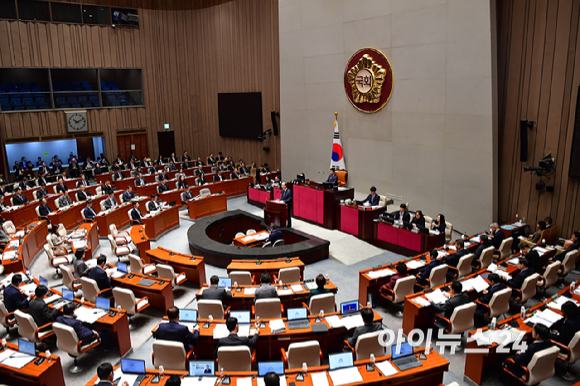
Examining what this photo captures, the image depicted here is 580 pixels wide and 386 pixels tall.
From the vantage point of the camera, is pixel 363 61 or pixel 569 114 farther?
pixel 363 61

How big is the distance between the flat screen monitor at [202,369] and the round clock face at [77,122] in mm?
18533

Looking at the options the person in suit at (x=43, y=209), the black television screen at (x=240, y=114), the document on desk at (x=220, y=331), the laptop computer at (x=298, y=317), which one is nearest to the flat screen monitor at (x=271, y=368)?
the document on desk at (x=220, y=331)

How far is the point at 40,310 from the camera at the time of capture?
677 cm

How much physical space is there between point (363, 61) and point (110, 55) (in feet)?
44.9

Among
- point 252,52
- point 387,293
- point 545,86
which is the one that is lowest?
point 387,293

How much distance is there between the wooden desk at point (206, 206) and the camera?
14805 millimetres

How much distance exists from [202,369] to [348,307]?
2.52 metres

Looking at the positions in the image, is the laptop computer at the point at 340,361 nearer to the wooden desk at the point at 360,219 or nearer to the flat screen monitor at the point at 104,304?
the flat screen monitor at the point at 104,304

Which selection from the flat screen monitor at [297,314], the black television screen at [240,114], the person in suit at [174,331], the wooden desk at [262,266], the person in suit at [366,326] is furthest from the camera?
the black television screen at [240,114]

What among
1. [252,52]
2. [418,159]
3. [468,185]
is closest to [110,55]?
[252,52]

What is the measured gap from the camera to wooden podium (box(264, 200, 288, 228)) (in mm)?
12664

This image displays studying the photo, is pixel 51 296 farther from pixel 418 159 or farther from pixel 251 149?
pixel 251 149

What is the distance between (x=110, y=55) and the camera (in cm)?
2105

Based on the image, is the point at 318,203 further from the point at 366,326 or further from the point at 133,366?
the point at 133,366
